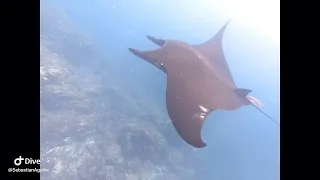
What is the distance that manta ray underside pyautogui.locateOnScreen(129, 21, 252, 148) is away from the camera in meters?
3.22

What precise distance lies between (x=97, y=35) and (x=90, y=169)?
10.9 meters

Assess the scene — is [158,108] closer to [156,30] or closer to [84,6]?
[156,30]

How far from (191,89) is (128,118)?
3842mm

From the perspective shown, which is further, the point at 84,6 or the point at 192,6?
the point at 192,6

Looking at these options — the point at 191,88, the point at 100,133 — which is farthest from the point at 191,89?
the point at 100,133

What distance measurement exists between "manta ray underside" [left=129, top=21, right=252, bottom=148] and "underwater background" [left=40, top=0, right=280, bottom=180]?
2.36 feet

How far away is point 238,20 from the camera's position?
1741 cm

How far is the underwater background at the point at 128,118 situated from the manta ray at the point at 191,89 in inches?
28.2
